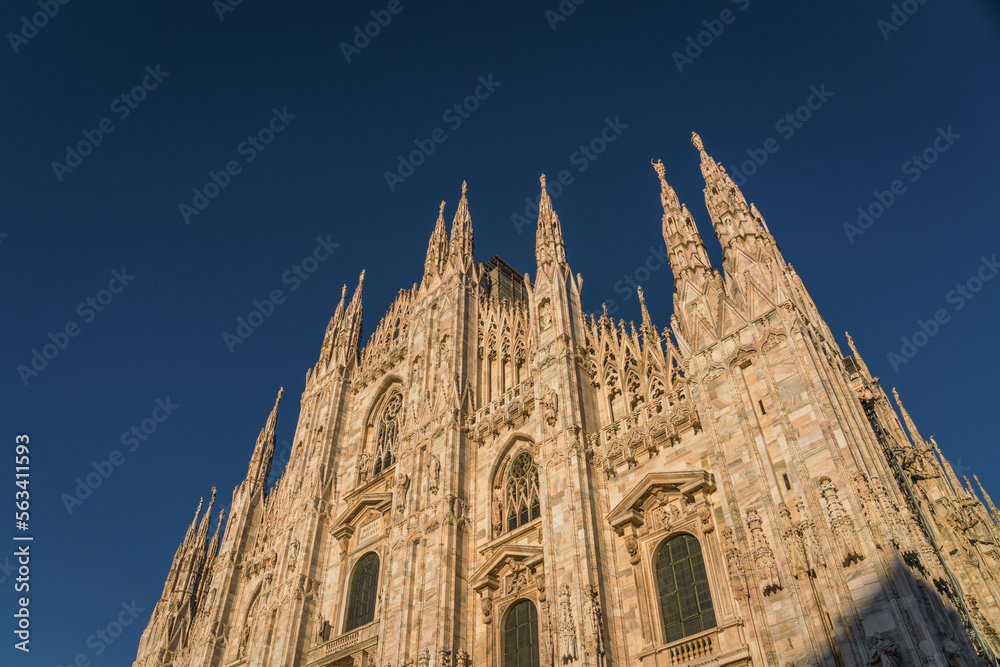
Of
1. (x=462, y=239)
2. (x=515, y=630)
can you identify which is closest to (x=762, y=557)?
(x=515, y=630)

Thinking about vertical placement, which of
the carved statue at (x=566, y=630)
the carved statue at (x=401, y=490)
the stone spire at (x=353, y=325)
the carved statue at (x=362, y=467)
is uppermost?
the stone spire at (x=353, y=325)

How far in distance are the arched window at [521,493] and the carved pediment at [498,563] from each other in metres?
1.22

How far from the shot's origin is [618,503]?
18422mm

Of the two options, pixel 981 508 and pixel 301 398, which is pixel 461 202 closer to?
pixel 301 398

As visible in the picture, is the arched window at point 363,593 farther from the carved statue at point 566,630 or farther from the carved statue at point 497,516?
the carved statue at point 566,630

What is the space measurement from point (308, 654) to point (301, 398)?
13.7 metres

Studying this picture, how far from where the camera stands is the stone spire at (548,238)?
85.1ft

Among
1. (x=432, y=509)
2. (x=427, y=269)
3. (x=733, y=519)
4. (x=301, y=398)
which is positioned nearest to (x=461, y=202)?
(x=427, y=269)

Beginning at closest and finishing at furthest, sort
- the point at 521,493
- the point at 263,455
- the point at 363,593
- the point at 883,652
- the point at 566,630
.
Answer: the point at 883,652
the point at 566,630
the point at 521,493
the point at 363,593
the point at 263,455

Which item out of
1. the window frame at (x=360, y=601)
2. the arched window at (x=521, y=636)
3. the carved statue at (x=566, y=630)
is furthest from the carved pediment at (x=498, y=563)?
the window frame at (x=360, y=601)

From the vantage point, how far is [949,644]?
38.0 ft

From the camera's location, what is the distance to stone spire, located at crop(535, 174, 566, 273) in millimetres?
25953

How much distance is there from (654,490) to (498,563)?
5.09m

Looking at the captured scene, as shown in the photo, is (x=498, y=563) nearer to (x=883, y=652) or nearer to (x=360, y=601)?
(x=360, y=601)
